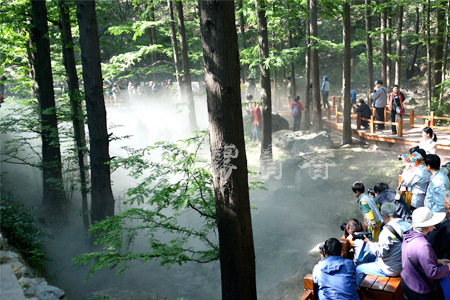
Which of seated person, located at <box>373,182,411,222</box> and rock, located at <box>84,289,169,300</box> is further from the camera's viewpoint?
rock, located at <box>84,289,169,300</box>

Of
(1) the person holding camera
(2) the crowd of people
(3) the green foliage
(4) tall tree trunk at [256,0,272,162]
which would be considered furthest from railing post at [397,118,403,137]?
(3) the green foliage

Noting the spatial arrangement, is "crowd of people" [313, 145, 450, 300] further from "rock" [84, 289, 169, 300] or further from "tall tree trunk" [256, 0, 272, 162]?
Result: "tall tree trunk" [256, 0, 272, 162]

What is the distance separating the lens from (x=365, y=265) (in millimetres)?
5402

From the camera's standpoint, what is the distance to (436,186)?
6.34 m

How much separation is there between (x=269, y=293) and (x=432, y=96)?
1671 centimetres

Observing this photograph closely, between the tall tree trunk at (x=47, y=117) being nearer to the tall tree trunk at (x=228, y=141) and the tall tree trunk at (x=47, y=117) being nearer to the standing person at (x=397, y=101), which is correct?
the tall tree trunk at (x=228, y=141)

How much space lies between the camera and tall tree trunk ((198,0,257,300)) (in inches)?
180

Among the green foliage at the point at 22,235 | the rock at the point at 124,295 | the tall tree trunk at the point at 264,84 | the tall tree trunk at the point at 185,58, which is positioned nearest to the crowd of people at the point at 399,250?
the rock at the point at 124,295

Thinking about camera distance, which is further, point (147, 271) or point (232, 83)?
point (147, 271)

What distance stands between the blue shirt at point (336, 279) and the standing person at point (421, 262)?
65 cm

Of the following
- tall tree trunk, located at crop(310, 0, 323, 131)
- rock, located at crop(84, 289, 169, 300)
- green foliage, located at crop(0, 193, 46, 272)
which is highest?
tall tree trunk, located at crop(310, 0, 323, 131)

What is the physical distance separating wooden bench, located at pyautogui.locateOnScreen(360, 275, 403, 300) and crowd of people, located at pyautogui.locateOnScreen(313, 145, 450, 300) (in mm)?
98

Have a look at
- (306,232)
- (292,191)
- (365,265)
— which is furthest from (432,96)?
(365,265)

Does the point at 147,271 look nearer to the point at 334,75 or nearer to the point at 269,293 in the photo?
the point at 269,293
